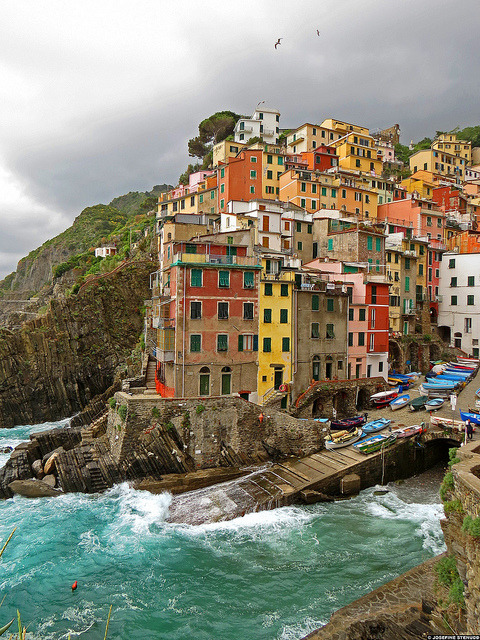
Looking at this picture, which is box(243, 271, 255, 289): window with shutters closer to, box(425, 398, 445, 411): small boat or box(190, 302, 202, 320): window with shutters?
box(190, 302, 202, 320): window with shutters

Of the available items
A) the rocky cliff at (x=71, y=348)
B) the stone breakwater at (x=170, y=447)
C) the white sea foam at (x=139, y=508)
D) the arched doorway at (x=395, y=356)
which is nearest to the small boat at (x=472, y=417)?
the stone breakwater at (x=170, y=447)

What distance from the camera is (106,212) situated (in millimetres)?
127812

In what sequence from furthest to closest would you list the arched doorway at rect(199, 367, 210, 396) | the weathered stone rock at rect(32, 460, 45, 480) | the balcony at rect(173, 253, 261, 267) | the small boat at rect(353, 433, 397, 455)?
the arched doorway at rect(199, 367, 210, 396) < the balcony at rect(173, 253, 261, 267) < the weathered stone rock at rect(32, 460, 45, 480) < the small boat at rect(353, 433, 397, 455)

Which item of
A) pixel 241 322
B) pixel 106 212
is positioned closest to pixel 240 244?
pixel 241 322

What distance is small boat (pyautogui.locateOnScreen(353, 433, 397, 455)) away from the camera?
28.0 m

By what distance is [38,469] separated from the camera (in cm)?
2938

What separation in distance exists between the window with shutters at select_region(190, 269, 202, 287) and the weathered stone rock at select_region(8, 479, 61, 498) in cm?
1703

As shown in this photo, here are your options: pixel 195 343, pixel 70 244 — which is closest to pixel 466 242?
pixel 195 343

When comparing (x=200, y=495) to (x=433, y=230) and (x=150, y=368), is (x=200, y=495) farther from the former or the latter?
(x=433, y=230)

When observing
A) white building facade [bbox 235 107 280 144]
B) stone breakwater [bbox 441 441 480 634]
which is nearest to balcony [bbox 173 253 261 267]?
stone breakwater [bbox 441 441 480 634]

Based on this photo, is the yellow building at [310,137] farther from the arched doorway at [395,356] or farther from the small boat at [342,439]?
the small boat at [342,439]

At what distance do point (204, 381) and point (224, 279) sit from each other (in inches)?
320

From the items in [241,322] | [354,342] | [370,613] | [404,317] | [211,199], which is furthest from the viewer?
[211,199]

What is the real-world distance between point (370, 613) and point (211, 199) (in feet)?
175
